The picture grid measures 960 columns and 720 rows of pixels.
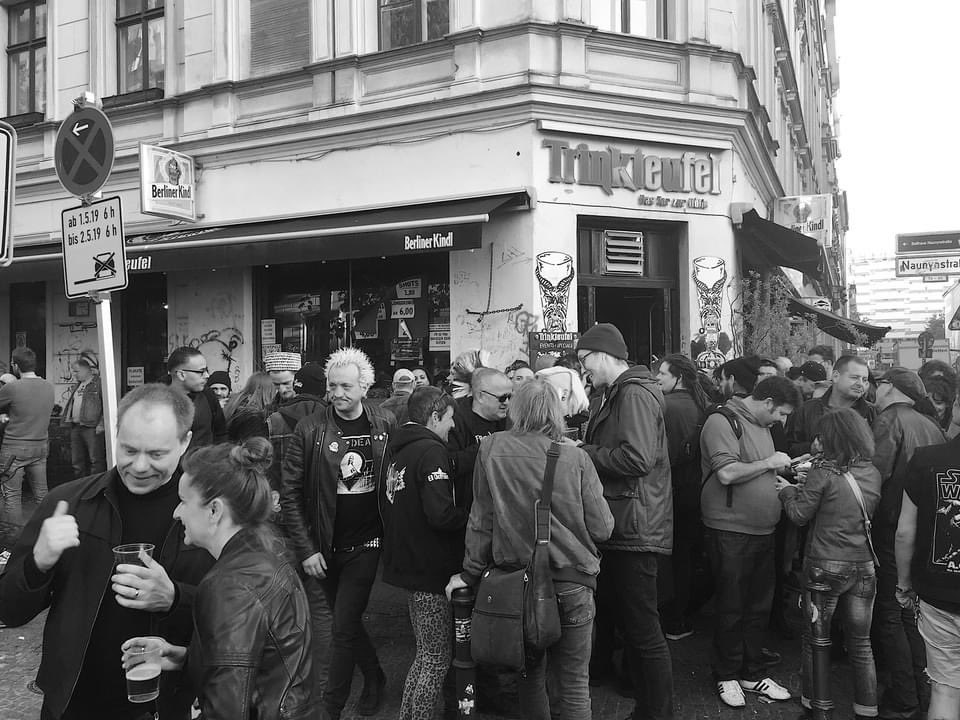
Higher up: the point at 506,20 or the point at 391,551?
the point at 506,20

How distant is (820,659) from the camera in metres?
4.25

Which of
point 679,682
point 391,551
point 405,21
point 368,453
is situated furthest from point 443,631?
point 405,21

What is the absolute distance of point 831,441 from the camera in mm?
4387

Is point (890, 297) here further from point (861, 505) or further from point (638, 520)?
point (638, 520)

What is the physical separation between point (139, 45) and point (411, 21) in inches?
201

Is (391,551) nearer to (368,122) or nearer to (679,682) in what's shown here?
(679,682)

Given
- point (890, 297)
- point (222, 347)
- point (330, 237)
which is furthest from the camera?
point (890, 297)

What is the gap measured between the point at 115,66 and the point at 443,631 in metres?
12.5

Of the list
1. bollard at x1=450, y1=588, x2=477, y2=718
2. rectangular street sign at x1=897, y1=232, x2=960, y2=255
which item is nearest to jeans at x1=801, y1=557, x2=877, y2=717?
bollard at x1=450, y1=588, x2=477, y2=718

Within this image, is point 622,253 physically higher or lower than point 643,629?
higher

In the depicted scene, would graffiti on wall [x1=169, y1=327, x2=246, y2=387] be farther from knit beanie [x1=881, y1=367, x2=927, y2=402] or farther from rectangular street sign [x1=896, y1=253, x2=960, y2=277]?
rectangular street sign [x1=896, y1=253, x2=960, y2=277]

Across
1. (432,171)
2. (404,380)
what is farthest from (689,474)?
(432,171)

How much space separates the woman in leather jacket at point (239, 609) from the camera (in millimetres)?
2096

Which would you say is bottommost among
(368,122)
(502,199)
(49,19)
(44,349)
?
(44,349)
